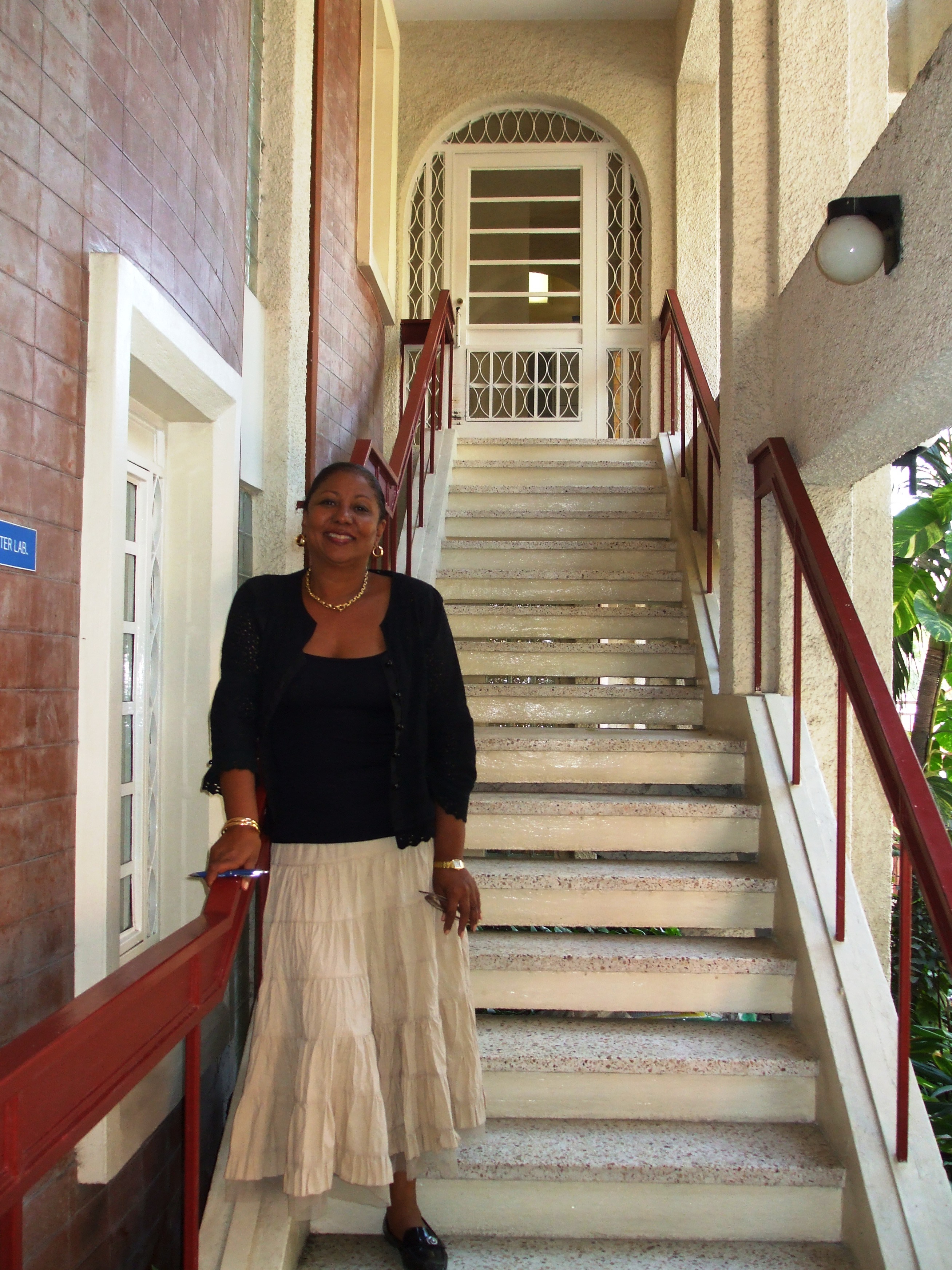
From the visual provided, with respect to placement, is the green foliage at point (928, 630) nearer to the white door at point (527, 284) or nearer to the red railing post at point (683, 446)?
the red railing post at point (683, 446)

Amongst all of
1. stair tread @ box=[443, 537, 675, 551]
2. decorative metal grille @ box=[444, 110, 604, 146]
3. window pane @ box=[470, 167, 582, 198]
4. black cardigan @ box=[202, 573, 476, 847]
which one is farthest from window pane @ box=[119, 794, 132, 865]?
decorative metal grille @ box=[444, 110, 604, 146]

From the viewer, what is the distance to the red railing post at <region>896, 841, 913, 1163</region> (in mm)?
1892

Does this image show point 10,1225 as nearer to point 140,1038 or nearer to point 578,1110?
point 140,1038

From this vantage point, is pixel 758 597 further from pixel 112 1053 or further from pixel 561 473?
pixel 112 1053

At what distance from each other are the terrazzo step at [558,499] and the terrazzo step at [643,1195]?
3.14 meters

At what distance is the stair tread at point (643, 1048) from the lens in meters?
2.31

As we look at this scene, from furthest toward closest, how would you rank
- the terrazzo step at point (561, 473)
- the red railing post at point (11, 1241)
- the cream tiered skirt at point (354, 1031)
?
the terrazzo step at point (561, 473), the cream tiered skirt at point (354, 1031), the red railing post at point (11, 1241)

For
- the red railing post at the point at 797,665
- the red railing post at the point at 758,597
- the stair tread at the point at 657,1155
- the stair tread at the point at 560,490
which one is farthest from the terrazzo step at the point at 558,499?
the stair tread at the point at 657,1155

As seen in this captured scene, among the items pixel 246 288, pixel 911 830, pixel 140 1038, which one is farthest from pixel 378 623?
pixel 246 288

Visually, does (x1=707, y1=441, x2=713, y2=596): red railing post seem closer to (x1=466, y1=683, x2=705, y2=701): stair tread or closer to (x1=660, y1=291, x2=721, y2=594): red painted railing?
(x1=660, y1=291, x2=721, y2=594): red painted railing

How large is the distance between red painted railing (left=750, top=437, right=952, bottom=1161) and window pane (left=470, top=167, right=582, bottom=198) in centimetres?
417

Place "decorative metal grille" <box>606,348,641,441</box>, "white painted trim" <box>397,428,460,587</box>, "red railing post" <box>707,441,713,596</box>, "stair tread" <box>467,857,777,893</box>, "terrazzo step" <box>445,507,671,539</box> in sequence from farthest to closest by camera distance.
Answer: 1. "decorative metal grille" <box>606,348,641,441</box>
2. "terrazzo step" <box>445,507,671,539</box>
3. "white painted trim" <box>397,428,460,587</box>
4. "red railing post" <box>707,441,713,596</box>
5. "stair tread" <box>467,857,777,893</box>

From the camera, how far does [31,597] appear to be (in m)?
1.68

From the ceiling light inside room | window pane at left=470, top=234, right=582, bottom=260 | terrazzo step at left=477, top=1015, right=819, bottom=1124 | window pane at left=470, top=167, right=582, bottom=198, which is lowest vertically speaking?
terrazzo step at left=477, top=1015, right=819, bottom=1124
